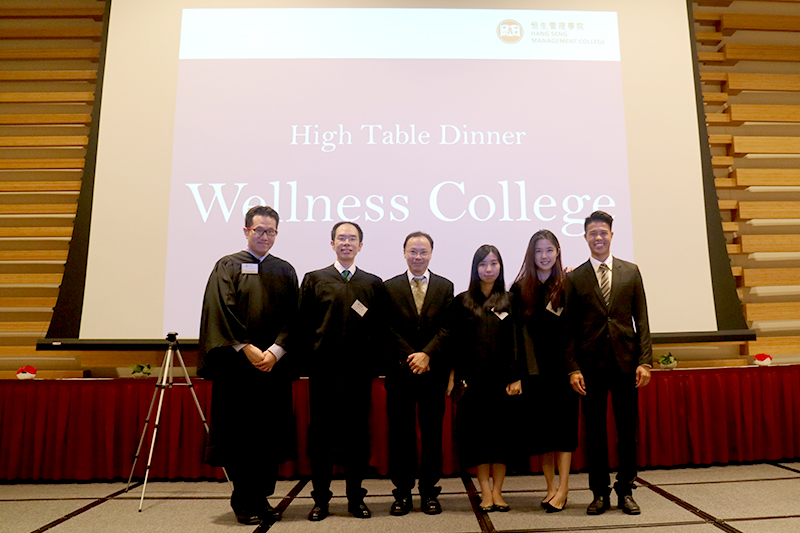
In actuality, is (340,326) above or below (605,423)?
above

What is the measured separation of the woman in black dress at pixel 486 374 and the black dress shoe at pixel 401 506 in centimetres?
35

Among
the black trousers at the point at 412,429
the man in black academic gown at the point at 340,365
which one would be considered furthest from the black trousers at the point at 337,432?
the black trousers at the point at 412,429

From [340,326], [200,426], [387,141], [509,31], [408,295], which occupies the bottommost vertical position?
[200,426]

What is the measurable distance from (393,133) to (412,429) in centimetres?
217

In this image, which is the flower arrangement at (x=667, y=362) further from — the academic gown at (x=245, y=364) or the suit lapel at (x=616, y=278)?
the academic gown at (x=245, y=364)

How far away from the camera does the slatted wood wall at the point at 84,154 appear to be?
433 cm

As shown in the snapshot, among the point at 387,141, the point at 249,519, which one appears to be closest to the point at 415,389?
the point at 249,519

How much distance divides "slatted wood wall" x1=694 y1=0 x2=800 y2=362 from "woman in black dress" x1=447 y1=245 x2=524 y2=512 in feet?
9.85

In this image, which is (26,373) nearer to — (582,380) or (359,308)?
(359,308)

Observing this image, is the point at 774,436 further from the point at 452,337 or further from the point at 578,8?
the point at 578,8

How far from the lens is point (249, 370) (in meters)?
2.54

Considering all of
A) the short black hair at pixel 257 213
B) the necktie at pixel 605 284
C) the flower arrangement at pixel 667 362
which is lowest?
the flower arrangement at pixel 667 362

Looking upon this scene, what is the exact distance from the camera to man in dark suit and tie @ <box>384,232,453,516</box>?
8.48 ft

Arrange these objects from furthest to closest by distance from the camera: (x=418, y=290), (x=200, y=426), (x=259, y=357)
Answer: (x=200, y=426) < (x=418, y=290) < (x=259, y=357)
